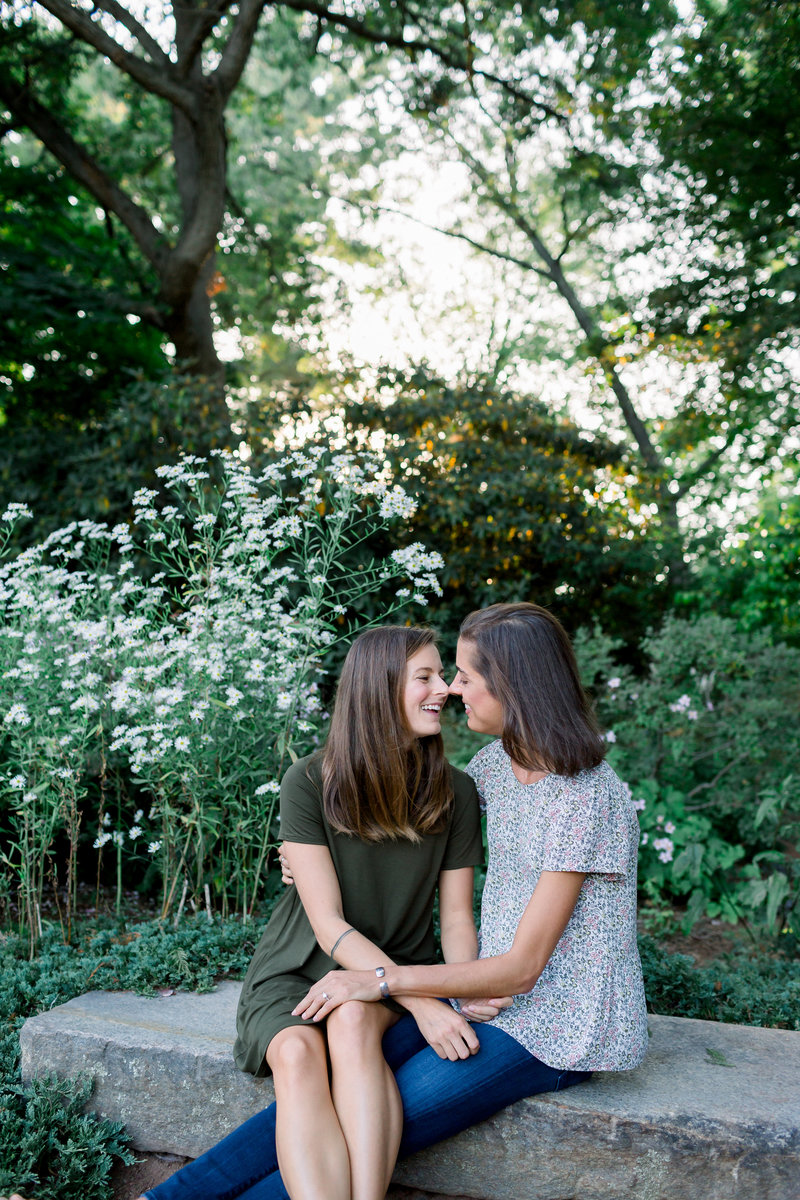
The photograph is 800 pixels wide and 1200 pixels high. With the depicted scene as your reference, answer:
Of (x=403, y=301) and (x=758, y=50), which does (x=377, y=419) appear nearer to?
(x=758, y=50)

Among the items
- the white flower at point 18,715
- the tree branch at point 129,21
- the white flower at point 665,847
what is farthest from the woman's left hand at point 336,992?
the tree branch at point 129,21

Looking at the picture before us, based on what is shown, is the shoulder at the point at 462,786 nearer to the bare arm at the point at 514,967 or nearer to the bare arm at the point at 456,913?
the bare arm at the point at 456,913

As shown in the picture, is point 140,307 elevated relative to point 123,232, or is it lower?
lower

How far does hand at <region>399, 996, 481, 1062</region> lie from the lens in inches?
81.0

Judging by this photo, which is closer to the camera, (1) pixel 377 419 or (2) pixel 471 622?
(2) pixel 471 622

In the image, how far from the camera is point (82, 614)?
12.6 feet

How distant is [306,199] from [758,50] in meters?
7.76

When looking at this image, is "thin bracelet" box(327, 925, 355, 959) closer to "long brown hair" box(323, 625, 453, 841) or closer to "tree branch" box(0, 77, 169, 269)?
"long brown hair" box(323, 625, 453, 841)

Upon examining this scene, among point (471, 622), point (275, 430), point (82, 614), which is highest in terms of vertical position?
point (275, 430)

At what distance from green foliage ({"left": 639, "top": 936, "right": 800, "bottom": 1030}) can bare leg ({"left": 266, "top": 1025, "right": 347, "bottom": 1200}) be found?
1431 millimetres

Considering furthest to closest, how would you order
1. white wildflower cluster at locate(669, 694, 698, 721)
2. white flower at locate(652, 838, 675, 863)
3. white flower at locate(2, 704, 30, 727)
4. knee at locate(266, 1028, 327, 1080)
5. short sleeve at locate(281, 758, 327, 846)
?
white wildflower cluster at locate(669, 694, 698, 721) → white flower at locate(652, 838, 675, 863) → white flower at locate(2, 704, 30, 727) → short sleeve at locate(281, 758, 327, 846) → knee at locate(266, 1028, 327, 1080)

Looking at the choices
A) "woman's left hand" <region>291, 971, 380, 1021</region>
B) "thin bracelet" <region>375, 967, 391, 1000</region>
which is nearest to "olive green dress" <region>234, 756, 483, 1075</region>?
"woman's left hand" <region>291, 971, 380, 1021</region>

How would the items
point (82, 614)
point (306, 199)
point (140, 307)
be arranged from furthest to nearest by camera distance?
point (306, 199) < point (140, 307) < point (82, 614)

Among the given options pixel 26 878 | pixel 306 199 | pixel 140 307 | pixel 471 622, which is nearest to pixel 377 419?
pixel 140 307
